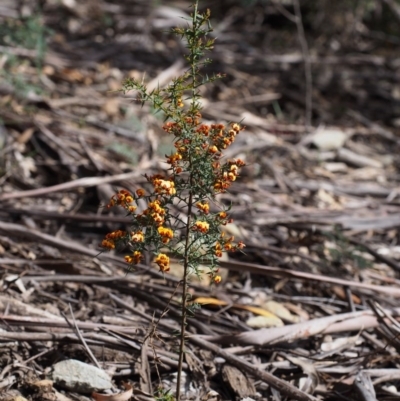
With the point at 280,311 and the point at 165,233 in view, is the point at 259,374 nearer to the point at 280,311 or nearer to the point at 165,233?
the point at 280,311

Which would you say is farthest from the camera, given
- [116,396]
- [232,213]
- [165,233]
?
[232,213]

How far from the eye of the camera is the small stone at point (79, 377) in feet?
9.20

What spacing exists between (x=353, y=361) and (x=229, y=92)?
4.00m

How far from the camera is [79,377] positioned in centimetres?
281

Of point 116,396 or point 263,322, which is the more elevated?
point 263,322

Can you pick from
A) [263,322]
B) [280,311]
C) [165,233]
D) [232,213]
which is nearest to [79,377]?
[165,233]

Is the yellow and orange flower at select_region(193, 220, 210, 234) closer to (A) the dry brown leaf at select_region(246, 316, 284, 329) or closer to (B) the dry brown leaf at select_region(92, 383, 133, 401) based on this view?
(B) the dry brown leaf at select_region(92, 383, 133, 401)

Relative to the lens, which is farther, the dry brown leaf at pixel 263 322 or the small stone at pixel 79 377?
the dry brown leaf at pixel 263 322

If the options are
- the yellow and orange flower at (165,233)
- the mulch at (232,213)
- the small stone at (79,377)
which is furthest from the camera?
the mulch at (232,213)

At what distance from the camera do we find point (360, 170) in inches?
230

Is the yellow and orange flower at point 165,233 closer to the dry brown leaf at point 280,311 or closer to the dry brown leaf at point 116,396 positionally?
the dry brown leaf at point 116,396

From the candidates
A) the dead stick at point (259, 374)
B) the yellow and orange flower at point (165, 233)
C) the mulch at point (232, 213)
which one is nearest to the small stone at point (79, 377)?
the mulch at point (232, 213)

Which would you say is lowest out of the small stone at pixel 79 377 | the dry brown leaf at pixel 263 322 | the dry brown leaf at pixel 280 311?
the small stone at pixel 79 377

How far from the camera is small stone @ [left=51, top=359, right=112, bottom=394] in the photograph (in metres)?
2.80
